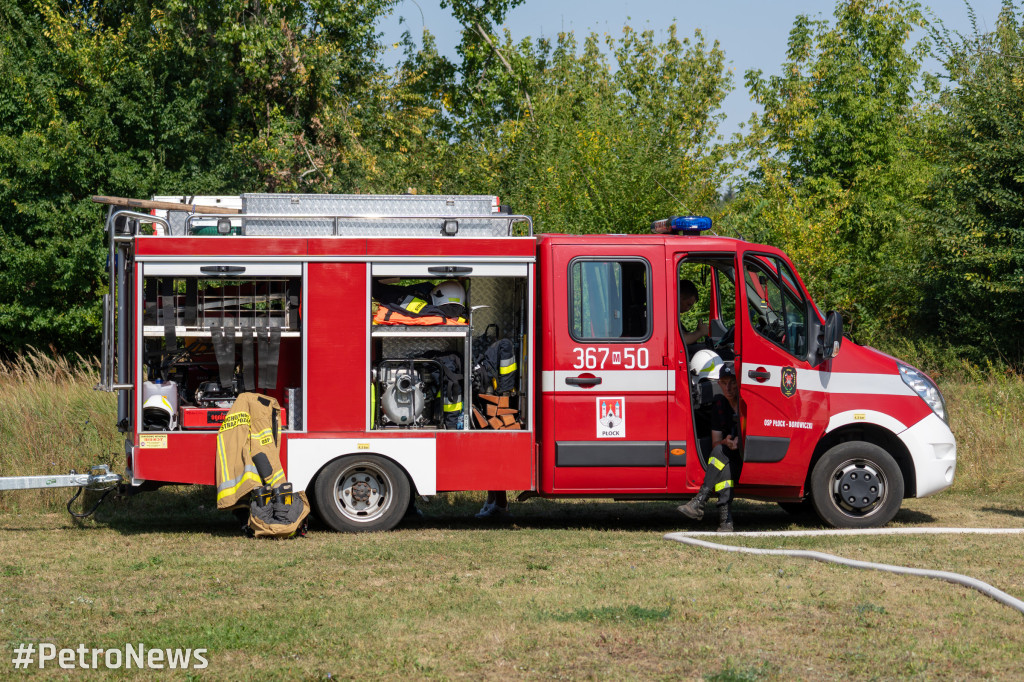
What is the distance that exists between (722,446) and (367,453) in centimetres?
297

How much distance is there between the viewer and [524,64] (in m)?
30.4

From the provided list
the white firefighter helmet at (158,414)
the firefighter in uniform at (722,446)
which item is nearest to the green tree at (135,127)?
the white firefighter helmet at (158,414)

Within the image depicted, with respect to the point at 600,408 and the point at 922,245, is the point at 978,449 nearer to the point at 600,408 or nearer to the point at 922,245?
the point at 600,408

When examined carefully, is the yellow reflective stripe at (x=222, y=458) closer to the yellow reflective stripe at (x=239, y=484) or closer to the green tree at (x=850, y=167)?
the yellow reflective stripe at (x=239, y=484)

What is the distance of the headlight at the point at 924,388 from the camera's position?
30.8 feet

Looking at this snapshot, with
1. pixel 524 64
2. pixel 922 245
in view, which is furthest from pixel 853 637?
pixel 524 64

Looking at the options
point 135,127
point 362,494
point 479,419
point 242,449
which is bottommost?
point 362,494

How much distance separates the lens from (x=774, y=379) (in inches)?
362

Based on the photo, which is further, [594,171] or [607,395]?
[594,171]

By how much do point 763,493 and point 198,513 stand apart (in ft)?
17.8

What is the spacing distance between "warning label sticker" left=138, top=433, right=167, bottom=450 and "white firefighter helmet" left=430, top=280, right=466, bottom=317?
2.53 m

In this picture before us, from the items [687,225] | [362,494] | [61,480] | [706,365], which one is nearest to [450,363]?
[362,494]

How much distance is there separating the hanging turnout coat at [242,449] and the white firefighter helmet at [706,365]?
142 inches

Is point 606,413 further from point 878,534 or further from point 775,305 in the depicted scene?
point 878,534
